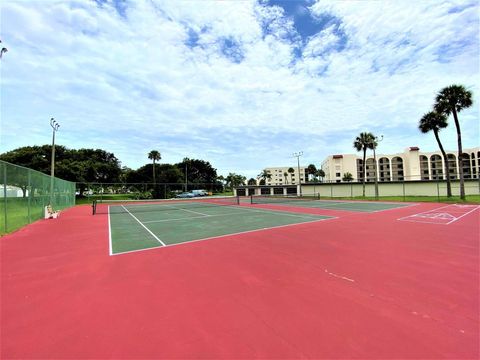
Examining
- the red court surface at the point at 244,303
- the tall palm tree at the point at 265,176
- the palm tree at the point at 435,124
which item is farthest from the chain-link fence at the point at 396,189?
the tall palm tree at the point at 265,176

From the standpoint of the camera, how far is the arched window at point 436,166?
83719 millimetres

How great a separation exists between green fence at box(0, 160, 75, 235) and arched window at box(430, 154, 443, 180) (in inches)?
4190

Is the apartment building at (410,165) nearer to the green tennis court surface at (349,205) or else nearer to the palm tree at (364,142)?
the palm tree at (364,142)

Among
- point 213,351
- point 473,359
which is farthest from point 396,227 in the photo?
point 213,351

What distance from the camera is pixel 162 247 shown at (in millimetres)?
7977

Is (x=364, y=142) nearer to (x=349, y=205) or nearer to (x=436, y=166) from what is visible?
(x=349, y=205)

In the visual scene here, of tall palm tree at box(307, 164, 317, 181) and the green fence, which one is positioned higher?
tall palm tree at box(307, 164, 317, 181)

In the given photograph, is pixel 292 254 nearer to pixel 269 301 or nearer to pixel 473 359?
pixel 269 301

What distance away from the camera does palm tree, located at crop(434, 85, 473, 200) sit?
2688cm

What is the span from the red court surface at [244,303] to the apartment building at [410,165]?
263 feet

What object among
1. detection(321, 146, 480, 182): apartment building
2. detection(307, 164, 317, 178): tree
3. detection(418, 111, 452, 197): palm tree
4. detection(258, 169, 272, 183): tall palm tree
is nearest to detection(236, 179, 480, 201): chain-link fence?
detection(418, 111, 452, 197): palm tree

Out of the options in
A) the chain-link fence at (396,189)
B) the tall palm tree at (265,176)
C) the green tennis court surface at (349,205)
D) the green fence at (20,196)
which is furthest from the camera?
the tall palm tree at (265,176)

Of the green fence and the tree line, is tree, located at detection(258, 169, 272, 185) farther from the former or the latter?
the green fence

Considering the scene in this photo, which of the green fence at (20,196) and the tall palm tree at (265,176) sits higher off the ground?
the tall palm tree at (265,176)
